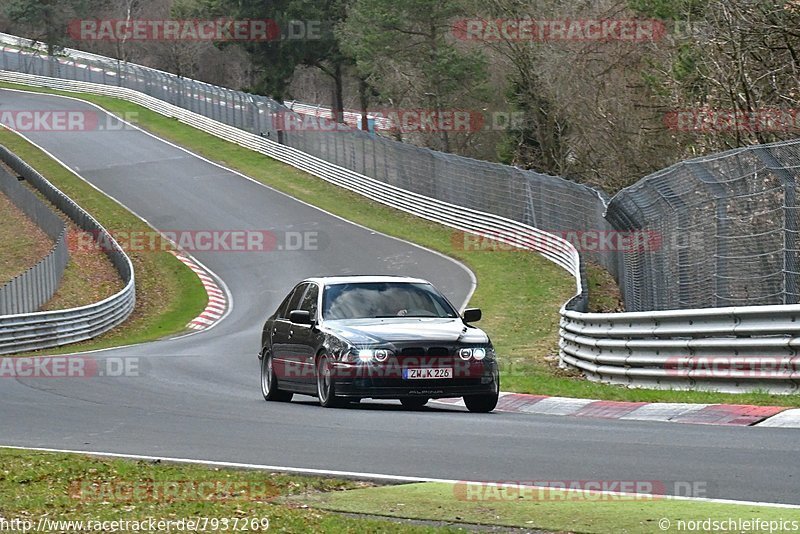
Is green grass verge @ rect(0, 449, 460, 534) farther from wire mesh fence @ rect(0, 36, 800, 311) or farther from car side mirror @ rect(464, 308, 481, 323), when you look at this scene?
wire mesh fence @ rect(0, 36, 800, 311)

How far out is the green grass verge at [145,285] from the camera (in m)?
33.2

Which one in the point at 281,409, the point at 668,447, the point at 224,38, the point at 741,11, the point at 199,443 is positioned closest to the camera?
the point at 668,447

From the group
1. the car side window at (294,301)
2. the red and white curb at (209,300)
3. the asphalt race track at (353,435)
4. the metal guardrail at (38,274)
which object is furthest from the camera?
the red and white curb at (209,300)

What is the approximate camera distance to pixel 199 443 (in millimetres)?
11016

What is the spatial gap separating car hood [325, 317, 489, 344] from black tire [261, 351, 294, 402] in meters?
1.55

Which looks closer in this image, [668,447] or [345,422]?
[668,447]

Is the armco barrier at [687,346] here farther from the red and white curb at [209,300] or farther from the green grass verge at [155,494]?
the red and white curb at [209,300]

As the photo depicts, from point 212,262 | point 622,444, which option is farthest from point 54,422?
point 212,262

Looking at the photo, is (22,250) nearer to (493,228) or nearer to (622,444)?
(493,228)

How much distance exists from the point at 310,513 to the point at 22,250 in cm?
3793

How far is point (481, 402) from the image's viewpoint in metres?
13.8

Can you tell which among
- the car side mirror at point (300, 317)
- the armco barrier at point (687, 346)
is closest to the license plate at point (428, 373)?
the car side mirror at point (300, 317)

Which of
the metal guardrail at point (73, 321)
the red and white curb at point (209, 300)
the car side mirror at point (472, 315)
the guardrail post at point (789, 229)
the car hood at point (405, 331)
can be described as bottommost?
the red and white curb at point (209, 300)

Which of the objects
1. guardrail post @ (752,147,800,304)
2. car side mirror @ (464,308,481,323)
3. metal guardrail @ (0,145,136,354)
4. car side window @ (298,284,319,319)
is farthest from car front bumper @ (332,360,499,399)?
metal guardrail @ (0,145,136,354)
